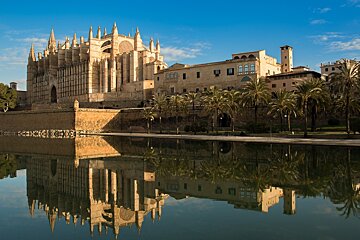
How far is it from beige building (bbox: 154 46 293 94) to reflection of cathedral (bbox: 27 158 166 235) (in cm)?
4188

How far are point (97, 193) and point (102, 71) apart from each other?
75125 millimetres

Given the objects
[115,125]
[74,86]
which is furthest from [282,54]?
[74,86]

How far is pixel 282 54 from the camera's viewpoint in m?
78.9

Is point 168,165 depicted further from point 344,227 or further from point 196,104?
point 196,104

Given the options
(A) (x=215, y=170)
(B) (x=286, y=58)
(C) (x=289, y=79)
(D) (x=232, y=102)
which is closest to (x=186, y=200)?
(A) (x=215, y=170)

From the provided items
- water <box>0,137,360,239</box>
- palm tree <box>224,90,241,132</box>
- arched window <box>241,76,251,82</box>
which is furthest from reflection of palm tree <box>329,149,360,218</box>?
arched window <box>241,76,251,82</box>

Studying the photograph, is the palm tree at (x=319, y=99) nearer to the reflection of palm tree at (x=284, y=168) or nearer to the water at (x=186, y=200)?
the reflection of palm tree at (x=284, y=168)

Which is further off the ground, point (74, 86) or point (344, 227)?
point (74, 86)

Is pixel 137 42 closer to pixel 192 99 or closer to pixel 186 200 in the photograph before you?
pixel 192 99

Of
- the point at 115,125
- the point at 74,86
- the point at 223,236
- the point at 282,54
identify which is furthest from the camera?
the point at 74,86

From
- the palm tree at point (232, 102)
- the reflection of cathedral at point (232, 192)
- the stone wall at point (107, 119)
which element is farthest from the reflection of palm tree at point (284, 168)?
the stone wall at point (107, 119)

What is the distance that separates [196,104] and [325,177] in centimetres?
4302

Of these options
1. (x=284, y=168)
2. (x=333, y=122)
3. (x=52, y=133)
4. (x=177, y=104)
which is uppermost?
(x=177, y=104)

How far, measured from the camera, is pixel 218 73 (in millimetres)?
63344
